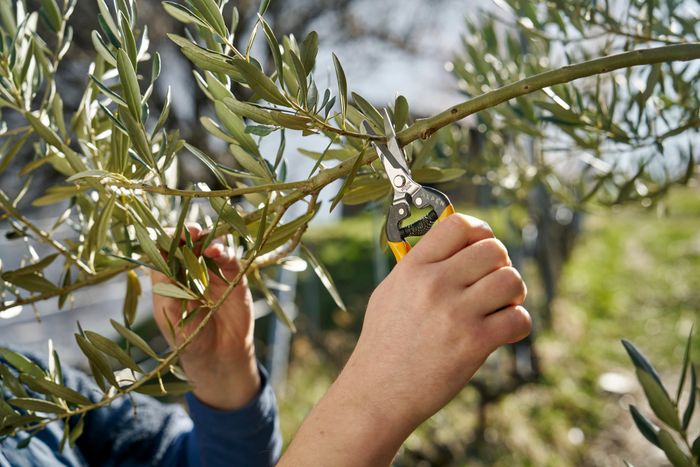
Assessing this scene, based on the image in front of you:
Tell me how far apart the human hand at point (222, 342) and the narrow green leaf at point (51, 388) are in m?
0.13

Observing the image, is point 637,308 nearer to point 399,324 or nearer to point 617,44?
point 617,44

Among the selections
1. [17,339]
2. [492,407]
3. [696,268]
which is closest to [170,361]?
[492,407]

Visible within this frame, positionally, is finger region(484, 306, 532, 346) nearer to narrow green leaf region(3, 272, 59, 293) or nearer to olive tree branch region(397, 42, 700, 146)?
olive tree branch region(397, 42, 700, 146)

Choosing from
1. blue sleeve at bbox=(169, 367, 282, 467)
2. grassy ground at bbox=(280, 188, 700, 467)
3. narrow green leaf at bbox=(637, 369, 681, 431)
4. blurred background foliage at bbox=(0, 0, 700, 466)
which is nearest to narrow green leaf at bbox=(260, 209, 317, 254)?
blurred background foliage at bbox=(0, 0, 700, 466)

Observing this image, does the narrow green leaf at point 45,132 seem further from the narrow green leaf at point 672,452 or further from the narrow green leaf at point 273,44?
the narrow green leaf at point 672,452

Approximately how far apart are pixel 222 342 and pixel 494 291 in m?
0.39

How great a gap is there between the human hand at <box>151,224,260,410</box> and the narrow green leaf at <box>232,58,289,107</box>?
20 centimetres

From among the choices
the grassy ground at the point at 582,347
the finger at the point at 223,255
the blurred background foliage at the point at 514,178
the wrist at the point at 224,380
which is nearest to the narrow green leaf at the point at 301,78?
the blurred background foliage at the point at 514,178

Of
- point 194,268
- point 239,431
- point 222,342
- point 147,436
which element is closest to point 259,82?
point 194,268

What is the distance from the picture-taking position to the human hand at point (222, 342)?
0.60m

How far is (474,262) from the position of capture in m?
0.36

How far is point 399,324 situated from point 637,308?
158 inches

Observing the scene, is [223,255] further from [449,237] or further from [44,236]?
[449,237]

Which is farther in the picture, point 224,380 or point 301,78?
point 224,380
